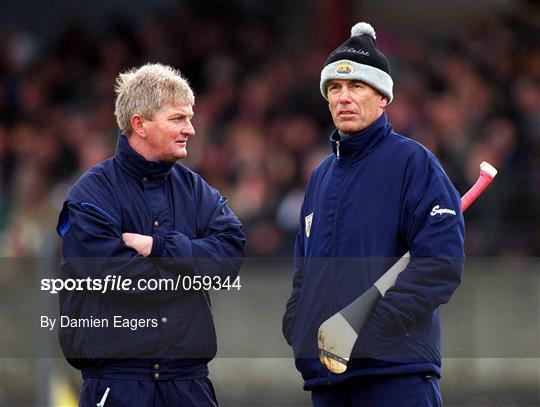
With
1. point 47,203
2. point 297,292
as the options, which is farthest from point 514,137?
point 297,292

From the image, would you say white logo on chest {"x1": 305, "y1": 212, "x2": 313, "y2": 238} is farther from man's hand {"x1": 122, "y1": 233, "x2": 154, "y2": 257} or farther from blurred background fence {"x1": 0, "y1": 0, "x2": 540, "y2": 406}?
blurred background fence {"x1": 0, "y1": 0, "x2": 540, "y2": 406}

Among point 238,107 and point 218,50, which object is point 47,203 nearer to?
point 238,107

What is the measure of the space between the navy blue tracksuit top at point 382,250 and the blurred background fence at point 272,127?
2655 millimetres

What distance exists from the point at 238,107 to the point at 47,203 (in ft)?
6.83

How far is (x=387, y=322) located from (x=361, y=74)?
0.94 metres

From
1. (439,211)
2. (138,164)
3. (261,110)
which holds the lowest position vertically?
(439,211)

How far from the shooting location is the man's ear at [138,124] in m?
4.95

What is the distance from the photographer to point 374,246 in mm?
4785

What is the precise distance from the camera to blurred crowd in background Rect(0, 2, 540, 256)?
29.9 ft

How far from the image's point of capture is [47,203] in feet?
32.6

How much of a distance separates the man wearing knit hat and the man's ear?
27.6 inches

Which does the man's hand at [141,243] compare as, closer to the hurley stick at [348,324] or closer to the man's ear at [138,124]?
the man's ear at [138,124]

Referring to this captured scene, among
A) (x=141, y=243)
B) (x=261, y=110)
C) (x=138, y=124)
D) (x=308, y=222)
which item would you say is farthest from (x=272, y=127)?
(x=141, y=243)

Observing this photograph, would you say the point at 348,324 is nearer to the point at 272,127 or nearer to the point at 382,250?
the point at 382,250
